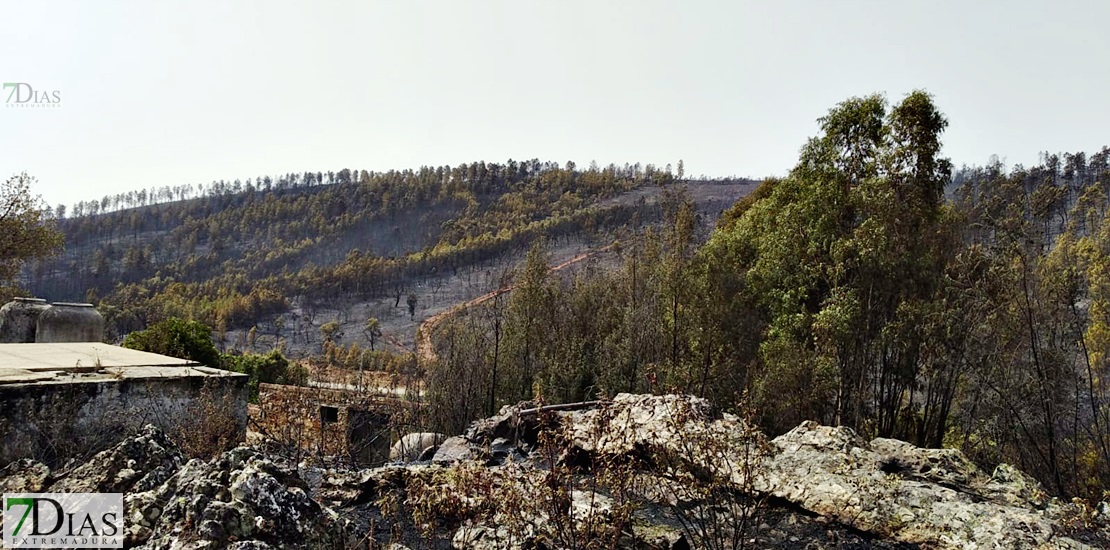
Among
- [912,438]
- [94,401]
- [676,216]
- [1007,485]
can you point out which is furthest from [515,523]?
[676,216]

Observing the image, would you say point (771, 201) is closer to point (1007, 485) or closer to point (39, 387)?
point (1007, 485)

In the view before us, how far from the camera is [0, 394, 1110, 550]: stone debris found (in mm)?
3590

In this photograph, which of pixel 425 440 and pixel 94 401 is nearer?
pixel 94 401

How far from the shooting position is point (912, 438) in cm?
950

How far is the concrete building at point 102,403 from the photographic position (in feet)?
19.2

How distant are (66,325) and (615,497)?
11667mm

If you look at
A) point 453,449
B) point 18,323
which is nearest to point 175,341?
point 18,323

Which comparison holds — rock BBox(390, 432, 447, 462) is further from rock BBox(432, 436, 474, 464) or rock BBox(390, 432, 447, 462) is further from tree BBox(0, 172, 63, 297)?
tree BBox(0, 172, 63, 297)

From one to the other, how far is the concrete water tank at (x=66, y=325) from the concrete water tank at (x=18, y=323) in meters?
0.31

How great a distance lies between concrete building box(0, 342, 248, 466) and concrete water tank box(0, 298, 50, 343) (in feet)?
16.5

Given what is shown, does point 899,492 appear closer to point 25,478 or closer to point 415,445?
point 25,478

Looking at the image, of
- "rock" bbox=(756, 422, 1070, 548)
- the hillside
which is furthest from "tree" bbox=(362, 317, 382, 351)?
"rock" bbox=(756, 422, 1070, 548)

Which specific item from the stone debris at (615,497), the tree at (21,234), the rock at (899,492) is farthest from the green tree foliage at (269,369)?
the rock at (899,492)

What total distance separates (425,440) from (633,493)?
600cm
